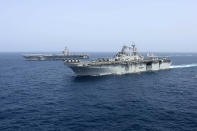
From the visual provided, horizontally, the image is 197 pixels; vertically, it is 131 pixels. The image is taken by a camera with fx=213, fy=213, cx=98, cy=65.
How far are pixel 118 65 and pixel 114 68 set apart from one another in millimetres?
2422

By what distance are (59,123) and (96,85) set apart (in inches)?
1180

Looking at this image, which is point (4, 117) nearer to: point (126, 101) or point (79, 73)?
point (126, 101)

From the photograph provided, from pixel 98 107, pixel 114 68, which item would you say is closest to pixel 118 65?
pixel 114 68

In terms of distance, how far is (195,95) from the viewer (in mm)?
51562

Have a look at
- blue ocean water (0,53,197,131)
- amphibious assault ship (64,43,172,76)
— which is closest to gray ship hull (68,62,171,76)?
amphibious assault ship (64,43,172,76)

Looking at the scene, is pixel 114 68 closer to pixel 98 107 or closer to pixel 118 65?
pixel 118 65

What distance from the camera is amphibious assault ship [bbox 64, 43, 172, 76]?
74.0 metres

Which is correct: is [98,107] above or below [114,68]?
below

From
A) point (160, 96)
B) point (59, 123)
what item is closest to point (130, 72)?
point (160, 96)

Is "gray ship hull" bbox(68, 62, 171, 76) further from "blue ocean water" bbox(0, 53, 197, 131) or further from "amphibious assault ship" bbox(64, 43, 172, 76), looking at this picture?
"blue ocean water" bbox(0, 53, 197, 131)

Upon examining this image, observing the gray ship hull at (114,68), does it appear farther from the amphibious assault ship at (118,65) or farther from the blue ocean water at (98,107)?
the blue ocean water at (98,107)

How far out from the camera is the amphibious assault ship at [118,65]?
74.0 metres

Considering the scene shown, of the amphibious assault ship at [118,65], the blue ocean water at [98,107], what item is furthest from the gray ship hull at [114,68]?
the blue ocean water at [98,107]

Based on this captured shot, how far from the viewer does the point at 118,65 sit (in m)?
83.9
